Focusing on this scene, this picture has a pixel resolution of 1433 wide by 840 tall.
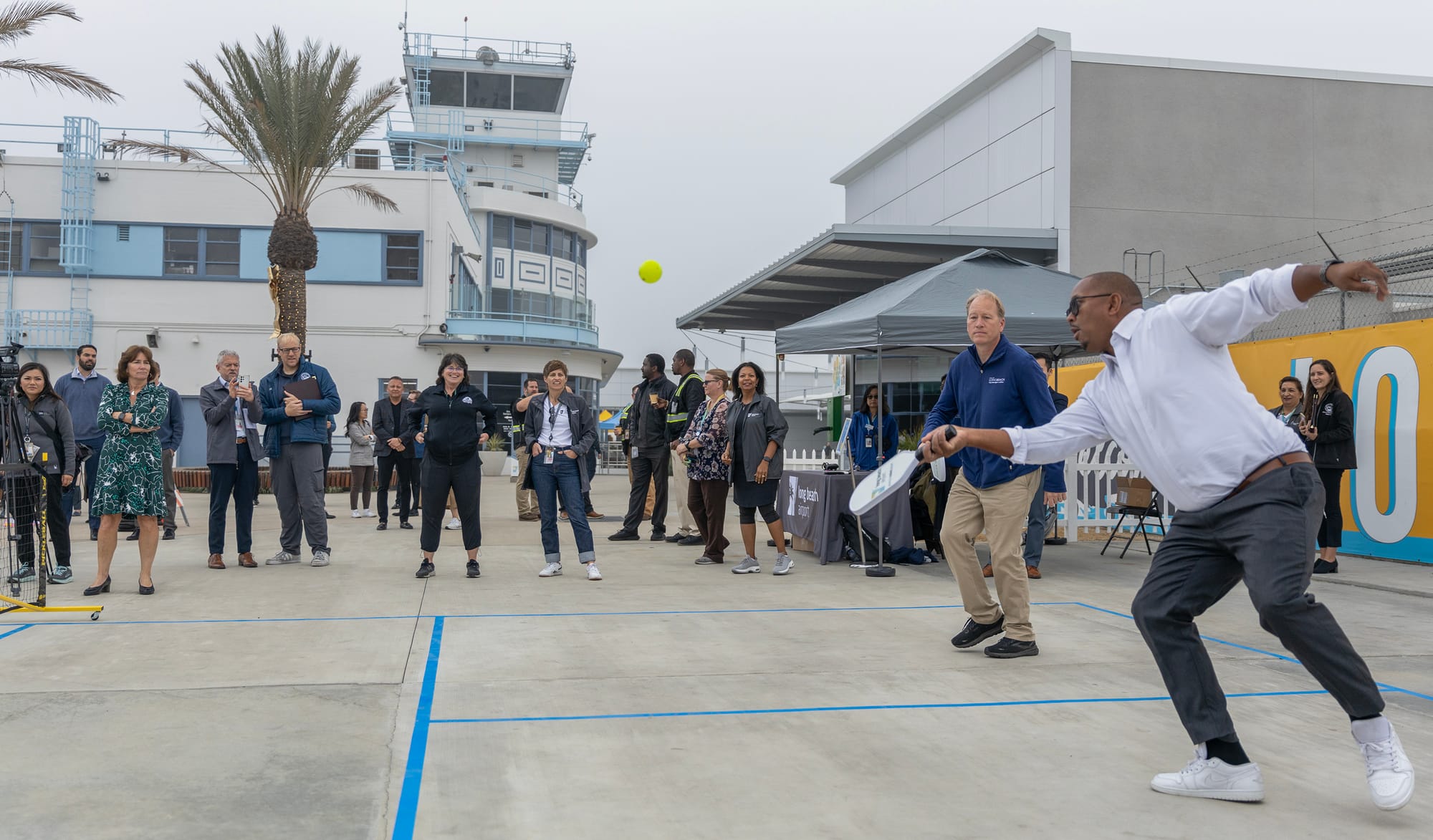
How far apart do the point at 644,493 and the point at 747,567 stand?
3195mm

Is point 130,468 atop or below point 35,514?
atop

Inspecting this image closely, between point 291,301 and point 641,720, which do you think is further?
point 291,301

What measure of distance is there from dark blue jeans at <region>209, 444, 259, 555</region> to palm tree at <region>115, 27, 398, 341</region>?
1546 centimetres

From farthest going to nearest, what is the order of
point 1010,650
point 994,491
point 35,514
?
1. point 35,514
2. point 994,491
3. point 1010,650

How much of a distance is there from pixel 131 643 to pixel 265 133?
19.4 meters

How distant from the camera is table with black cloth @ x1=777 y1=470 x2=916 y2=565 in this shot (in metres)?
10.0

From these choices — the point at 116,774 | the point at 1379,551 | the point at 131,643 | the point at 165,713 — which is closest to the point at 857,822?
the point at 116,774

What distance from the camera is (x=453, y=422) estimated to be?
8953 mm

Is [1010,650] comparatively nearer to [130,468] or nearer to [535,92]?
[130,468]

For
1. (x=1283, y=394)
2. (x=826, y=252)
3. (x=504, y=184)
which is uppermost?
(x=504, y=184)

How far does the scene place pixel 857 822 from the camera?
3.33m

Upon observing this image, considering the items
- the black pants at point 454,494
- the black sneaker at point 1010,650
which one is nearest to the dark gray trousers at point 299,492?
the black pants at point 454,494

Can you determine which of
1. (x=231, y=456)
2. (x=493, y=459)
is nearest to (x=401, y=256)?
(x=493, y=459)

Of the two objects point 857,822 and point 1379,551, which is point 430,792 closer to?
point 857,822
